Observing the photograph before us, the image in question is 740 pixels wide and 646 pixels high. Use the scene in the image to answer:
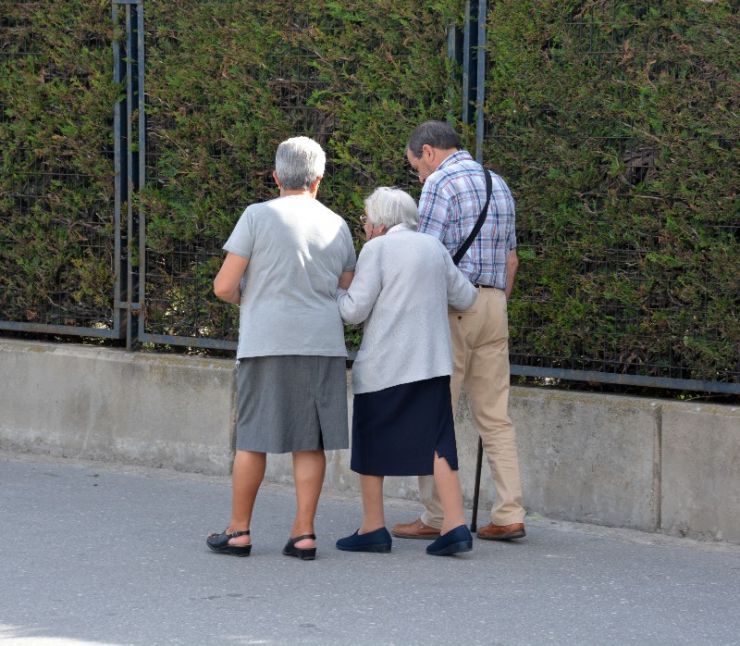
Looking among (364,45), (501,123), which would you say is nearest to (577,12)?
(501,123)

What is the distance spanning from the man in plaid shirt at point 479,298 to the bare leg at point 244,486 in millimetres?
868

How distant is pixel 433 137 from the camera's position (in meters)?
6.93

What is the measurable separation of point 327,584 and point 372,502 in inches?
26.0

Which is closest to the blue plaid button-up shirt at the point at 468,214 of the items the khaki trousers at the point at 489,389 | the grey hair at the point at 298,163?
the khaki trousers at the point at 489,389

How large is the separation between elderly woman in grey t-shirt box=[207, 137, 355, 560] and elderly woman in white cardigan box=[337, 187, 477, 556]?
0.43ft

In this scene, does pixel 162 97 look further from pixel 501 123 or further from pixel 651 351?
pixel 651 351

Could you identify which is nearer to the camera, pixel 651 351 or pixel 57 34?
pixel 651 351

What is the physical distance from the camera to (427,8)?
7969 mm

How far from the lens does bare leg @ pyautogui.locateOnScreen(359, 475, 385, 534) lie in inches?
265

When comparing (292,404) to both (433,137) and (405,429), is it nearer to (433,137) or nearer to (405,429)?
(405,429)

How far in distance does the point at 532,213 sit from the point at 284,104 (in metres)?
1.71

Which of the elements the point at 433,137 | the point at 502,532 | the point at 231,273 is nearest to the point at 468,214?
the point at 433,137

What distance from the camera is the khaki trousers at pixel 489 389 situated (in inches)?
275

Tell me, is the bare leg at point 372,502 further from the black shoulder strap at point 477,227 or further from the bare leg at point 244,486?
the black shoulder strap at point 477,227
